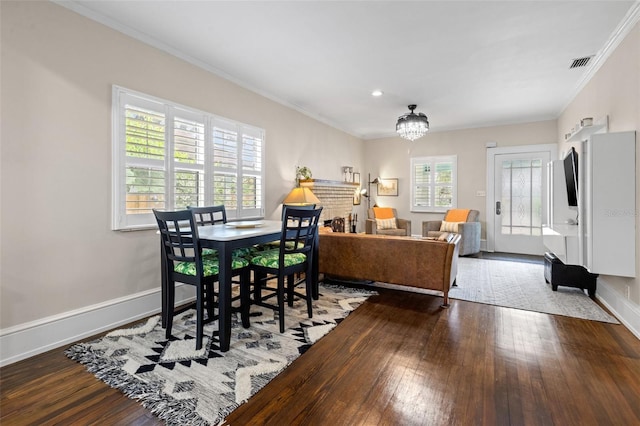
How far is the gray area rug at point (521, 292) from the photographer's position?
321 cm

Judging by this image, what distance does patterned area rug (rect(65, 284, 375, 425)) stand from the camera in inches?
68.5

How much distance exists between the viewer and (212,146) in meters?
3.69

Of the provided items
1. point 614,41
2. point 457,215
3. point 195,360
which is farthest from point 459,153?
point 195,360

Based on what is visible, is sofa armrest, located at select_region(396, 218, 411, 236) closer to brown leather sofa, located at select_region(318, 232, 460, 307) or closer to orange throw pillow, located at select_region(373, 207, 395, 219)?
orange throw pillow, located at select_region(373, 207, 395, 219)

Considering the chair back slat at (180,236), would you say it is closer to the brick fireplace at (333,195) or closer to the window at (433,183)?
the brick fireplace at (333,195)

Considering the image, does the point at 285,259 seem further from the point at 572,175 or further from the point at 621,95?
the point at 621,95

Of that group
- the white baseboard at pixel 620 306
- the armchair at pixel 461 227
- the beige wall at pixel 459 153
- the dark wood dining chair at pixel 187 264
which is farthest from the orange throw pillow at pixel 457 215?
the dark wood dining chair at pixel 187 264

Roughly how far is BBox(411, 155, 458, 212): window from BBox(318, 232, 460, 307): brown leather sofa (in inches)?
140

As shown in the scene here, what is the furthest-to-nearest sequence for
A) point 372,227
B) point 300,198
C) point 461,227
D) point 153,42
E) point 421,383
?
point 372,227
point 461,227
point 300,198
point 153,42
point 421,383

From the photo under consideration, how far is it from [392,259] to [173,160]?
2.60 m

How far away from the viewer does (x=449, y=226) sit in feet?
20.3

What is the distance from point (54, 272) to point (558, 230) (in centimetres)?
494

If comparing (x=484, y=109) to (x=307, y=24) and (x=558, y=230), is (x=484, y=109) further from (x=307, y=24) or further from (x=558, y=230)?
(x=307, y=24)

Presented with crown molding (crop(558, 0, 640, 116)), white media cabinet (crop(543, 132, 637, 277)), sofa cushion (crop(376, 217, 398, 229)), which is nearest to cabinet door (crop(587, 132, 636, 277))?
white media cabinet (crop(543, 132, 637, 277))
